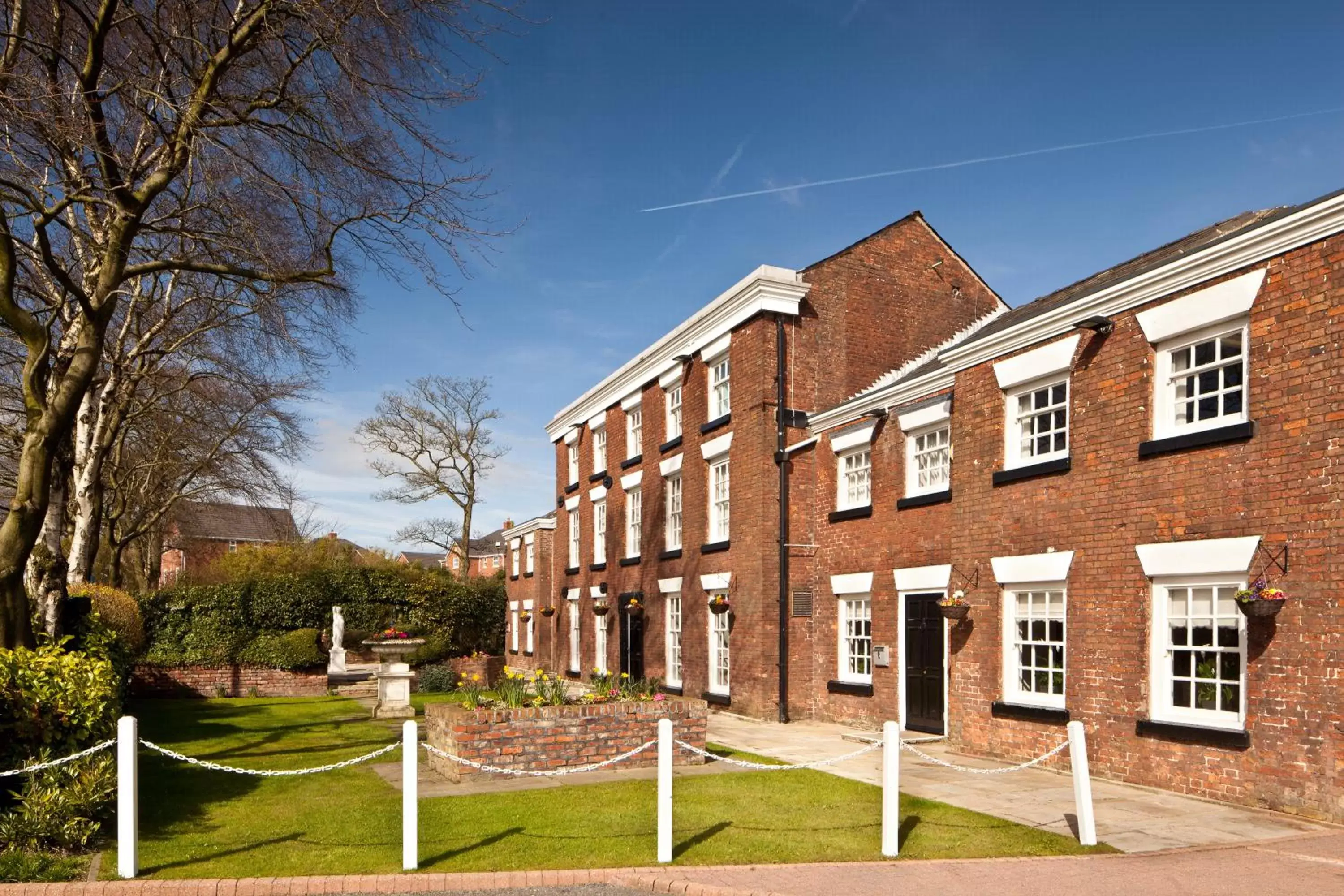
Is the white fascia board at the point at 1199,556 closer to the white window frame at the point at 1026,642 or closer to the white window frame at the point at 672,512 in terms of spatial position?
the white window frame at the point at 1026,642

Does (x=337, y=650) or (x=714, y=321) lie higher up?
(x=714, y=321)

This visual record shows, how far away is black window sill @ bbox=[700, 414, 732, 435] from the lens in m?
20.7

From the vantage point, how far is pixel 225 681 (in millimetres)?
25438

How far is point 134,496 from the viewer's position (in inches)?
1324

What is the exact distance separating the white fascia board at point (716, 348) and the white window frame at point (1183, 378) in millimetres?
10316

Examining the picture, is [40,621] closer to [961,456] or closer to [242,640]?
[961,456]

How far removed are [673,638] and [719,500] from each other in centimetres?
403

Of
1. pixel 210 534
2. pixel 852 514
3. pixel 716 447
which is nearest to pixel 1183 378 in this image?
pixel 852 514

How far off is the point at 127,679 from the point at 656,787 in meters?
11.4

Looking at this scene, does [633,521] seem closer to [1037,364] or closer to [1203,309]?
[1037,364]

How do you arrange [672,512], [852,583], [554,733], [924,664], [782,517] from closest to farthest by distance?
[554,733], [924,664], [852,583], [782,517], [672,512]

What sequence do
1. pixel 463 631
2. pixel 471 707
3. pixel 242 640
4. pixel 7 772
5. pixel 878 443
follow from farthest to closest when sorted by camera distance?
1. pixel 463 631
2. pixel 242 640
3. pixel 878 443
4. pixel 471 707
5. pixel 7 772

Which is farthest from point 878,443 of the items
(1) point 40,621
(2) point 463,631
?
(2) point 463,631

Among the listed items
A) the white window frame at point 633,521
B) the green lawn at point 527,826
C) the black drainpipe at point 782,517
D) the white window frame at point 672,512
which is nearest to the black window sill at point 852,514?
the black drainpipe at point 782,517
